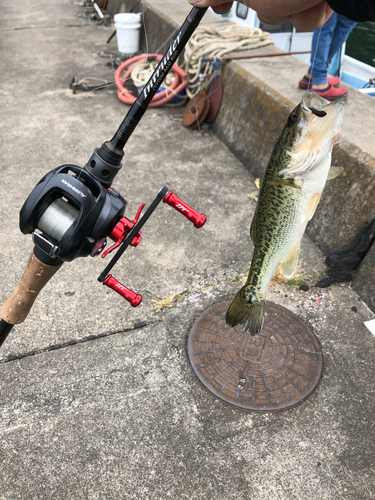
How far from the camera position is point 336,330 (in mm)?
2676

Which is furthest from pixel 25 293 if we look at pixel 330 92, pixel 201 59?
pixel 201 59

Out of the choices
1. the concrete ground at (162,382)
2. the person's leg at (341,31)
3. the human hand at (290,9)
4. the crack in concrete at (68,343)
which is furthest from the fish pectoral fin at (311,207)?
the person's leg at (341,31)

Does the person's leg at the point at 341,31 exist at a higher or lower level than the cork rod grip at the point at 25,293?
higher

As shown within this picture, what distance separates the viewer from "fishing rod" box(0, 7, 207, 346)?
4.80ft

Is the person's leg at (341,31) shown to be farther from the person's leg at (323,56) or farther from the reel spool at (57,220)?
the reel spool at (57,220)

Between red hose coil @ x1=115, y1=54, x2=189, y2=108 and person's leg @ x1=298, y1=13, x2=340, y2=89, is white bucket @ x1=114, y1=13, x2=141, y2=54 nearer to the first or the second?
red hose coil @ x1=115, y1=54, x2=189, y2=108

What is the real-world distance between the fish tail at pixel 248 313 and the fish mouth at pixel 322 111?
847mm

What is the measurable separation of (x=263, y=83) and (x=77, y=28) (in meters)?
5.42

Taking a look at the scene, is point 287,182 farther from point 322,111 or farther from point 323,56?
point 323,56

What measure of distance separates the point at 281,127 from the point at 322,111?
7.55 ft

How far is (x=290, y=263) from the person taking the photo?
184 cm

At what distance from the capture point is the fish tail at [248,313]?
195cm

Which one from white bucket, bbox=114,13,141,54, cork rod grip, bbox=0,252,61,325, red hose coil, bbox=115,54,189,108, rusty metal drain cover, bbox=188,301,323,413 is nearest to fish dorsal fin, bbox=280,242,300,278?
rusty metal drain cover, bbox=188,301,323,413

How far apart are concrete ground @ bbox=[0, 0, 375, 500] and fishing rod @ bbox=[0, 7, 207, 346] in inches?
34.8
